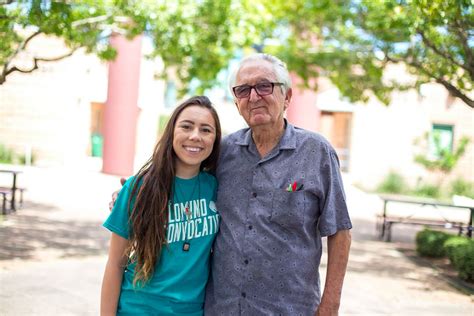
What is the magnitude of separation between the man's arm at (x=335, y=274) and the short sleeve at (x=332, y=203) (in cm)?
5

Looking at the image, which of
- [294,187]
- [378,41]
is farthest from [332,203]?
[378,41]

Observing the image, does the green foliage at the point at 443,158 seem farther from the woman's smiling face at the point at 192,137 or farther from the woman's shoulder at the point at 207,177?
the woman's smiling face at the point at 192,137

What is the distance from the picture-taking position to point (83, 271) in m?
7.58

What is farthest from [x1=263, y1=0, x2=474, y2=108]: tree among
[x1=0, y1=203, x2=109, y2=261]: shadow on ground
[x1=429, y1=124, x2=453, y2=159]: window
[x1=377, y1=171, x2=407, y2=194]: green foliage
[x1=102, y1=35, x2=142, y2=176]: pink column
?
[x1=429, y1=124, x2=453, y2=159]: window

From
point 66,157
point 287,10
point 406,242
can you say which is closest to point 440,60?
point 406,242

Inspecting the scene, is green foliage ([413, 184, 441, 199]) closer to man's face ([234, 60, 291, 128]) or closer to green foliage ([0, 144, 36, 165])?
green foliage ([0, 144, 36, 165])

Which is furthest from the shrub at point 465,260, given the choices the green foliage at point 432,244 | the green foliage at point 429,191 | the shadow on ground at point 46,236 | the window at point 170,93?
the window at point 170,93

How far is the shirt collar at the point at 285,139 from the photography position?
8.45 feet

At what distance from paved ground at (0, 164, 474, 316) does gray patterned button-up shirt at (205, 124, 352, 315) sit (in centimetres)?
368

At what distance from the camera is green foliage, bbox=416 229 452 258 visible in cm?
1050

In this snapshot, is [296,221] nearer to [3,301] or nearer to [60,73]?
[3,301]

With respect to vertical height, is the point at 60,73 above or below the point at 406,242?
above

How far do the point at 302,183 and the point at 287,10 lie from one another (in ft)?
41.1

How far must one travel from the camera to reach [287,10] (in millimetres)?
14430
